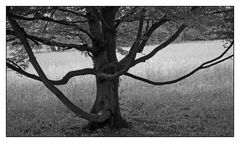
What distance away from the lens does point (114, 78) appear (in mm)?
4789

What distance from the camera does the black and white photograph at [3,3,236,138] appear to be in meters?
4.27

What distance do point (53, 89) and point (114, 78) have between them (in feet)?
2.84

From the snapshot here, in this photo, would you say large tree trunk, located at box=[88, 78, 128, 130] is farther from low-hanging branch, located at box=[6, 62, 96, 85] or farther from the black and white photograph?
low-hanging branch, located at box=[6, 62, 96, 85]

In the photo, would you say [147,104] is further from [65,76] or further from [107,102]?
[65,76]

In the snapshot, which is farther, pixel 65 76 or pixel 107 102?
pixel 107 102

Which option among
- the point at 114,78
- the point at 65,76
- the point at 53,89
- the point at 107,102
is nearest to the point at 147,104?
the point at 107,102

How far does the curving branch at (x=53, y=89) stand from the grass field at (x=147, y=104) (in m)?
0.25

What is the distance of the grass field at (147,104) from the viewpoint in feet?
18.1

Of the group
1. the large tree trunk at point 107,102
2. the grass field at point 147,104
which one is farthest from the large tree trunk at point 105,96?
the grass field at point 147,104

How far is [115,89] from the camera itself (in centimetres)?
514

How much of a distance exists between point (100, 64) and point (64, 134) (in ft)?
3.70

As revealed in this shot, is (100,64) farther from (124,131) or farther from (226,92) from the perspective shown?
(226,92)

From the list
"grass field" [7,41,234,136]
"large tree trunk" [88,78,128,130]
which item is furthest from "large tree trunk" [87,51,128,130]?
"grass field" [7,41,234,136]
